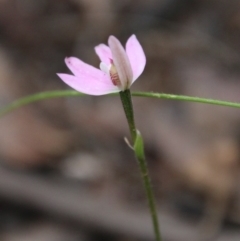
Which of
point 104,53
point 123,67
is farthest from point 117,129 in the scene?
point 123,67

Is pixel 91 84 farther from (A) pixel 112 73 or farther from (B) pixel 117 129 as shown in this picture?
(B) pixel 117 129

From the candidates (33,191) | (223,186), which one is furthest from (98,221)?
(223,186)

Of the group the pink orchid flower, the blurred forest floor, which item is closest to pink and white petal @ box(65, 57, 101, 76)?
the pink orchid flower

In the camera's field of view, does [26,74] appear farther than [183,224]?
Yes

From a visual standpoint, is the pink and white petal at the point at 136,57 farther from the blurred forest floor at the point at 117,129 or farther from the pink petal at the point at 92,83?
the blurred forest floor at the point at 117,129

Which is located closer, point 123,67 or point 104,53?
point 123,67

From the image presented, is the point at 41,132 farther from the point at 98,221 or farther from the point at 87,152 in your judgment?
the point at 98,221

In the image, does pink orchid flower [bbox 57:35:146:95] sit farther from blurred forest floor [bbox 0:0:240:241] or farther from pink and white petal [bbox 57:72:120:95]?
blurred forest floor [bbox 0:0:240:241]
